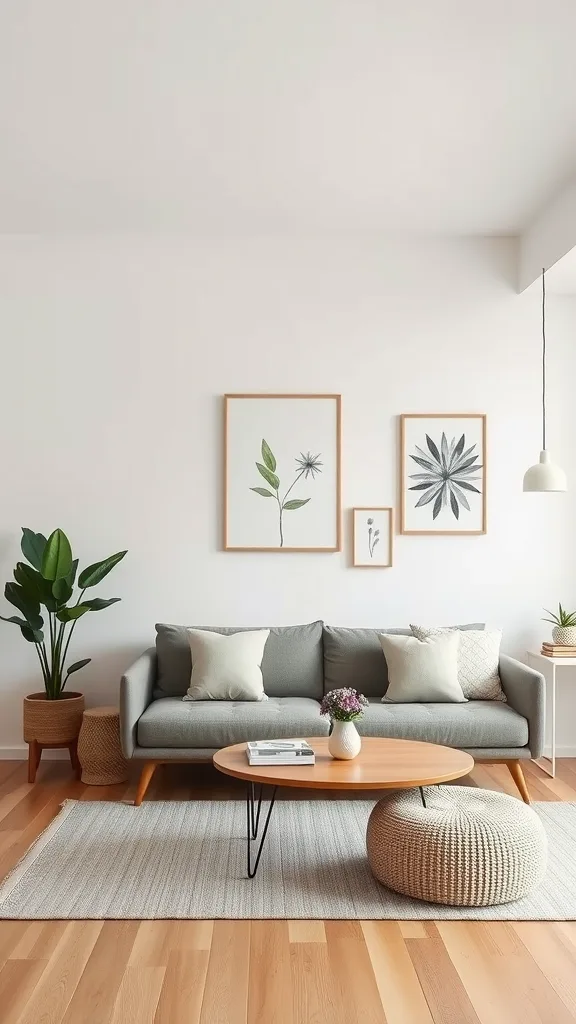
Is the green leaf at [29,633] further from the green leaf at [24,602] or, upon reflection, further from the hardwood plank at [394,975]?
the hardwood plank at [394,975]

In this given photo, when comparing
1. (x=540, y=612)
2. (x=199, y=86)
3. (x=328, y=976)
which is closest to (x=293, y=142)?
(x=199, y=86)

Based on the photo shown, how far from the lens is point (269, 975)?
8.87ft

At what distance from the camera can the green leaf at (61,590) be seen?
4.79 m

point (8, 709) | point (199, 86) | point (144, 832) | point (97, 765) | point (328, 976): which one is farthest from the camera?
point (8, 709)

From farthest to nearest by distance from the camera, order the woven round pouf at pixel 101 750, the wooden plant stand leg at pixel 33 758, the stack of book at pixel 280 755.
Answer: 1. the wooden plant stand leg at pixel 33 758
2. the woven round pouf at pixel 101 750
3. the stack of book at pixel 280 755

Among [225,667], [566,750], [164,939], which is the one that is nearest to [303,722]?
[225,667]

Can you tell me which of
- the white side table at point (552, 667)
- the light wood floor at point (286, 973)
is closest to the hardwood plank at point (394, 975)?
the light wood floor at point (286, 973)

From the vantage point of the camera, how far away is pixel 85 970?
A: 8.93ft

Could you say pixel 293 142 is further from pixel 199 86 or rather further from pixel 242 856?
pixel 242 856

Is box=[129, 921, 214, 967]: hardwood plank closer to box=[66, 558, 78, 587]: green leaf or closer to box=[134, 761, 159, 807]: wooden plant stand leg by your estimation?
box=[134, 761, 159, 807]: wooden plant stand leg

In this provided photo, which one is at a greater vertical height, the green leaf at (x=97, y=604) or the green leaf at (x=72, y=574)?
the green leaf at (x=72, y=574)

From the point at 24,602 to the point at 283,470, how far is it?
1.65 meters

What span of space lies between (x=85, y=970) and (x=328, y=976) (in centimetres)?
73

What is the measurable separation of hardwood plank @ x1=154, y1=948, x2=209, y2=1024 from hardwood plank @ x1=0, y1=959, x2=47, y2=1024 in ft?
1.23
